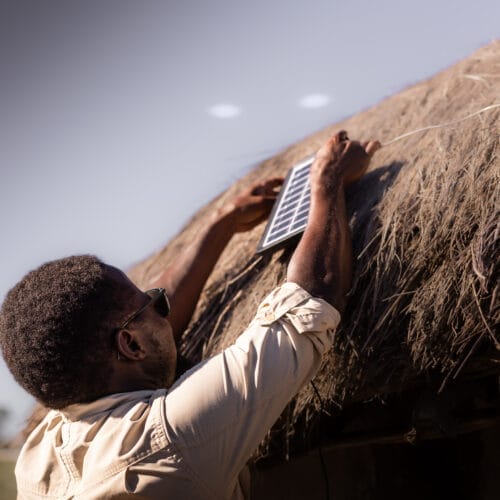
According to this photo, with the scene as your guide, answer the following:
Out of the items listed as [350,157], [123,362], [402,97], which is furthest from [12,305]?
[402,97]

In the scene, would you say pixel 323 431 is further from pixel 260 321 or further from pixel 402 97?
pixel 402 97

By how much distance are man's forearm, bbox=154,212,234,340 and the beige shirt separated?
40.4 inches

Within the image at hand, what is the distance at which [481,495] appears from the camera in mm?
2672

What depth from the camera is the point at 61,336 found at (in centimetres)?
200

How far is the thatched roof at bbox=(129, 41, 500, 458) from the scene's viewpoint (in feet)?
7.18

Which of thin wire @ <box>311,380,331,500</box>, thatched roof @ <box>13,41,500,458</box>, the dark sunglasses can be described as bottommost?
thin wire @ <box>311,380,331,500</box>

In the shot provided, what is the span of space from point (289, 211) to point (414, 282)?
0.67 m

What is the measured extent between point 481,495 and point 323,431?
589mm

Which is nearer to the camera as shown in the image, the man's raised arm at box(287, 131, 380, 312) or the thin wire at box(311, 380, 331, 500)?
the man's raised arm at box(287, 131, 380, 312)

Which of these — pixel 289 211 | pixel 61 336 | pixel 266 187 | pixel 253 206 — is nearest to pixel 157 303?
pixel 61 336

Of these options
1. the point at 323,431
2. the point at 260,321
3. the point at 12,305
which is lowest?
the point at 323,431

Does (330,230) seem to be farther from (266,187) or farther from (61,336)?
(266,187)

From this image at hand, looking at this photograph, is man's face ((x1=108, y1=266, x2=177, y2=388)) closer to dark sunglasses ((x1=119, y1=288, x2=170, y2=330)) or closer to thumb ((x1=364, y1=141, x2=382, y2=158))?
dark sunglasses ((x1=119, y1=288, x2=170, y2=330))

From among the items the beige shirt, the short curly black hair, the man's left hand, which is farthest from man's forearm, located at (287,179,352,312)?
the man's left hand
